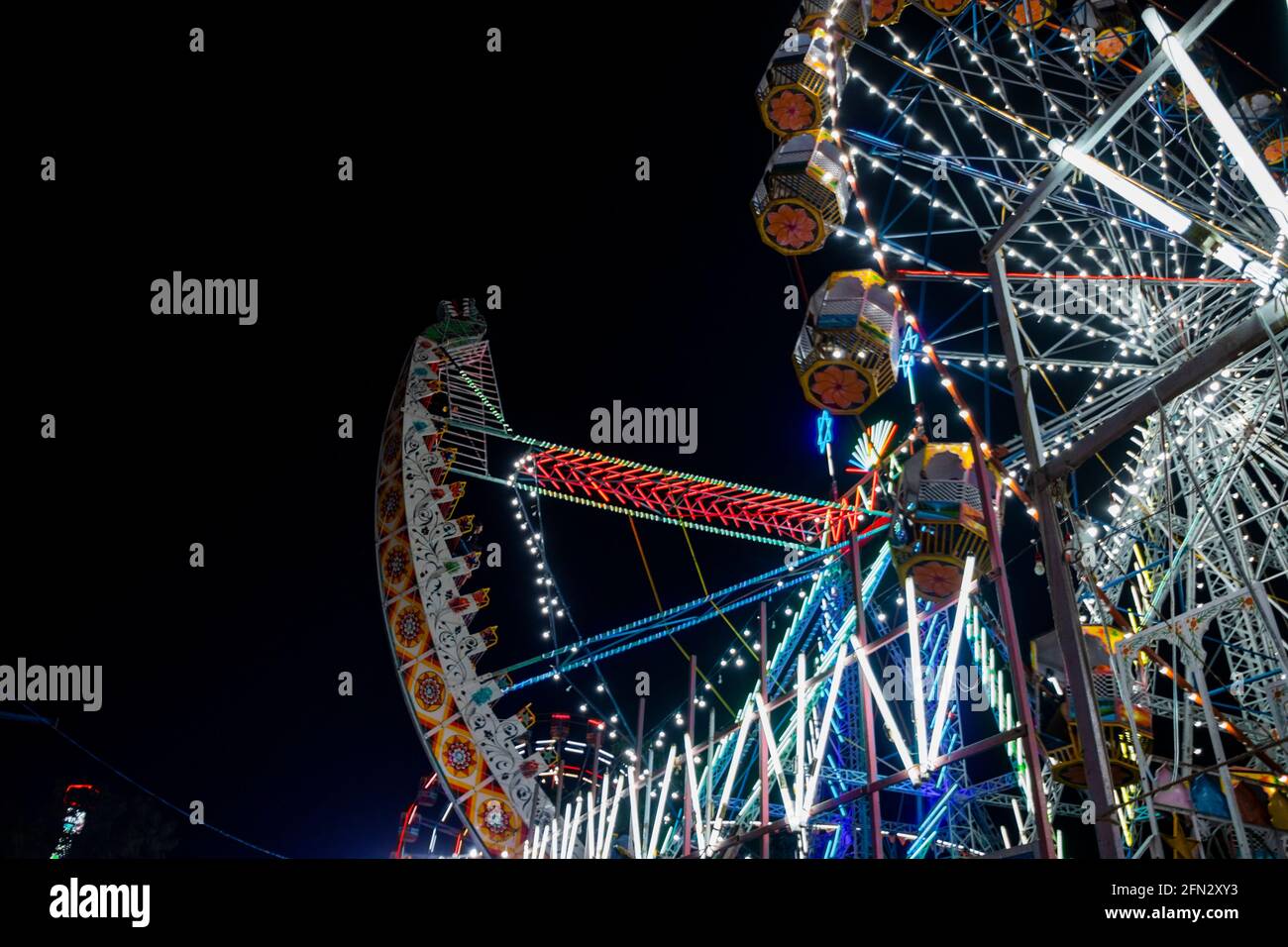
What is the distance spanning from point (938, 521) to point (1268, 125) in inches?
266

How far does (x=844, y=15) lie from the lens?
12.4m

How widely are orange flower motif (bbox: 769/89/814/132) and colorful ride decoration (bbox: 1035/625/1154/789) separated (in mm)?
6377

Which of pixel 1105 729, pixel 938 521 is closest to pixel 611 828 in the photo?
pixel 1105 729

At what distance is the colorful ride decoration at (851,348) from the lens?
1034 centimetres

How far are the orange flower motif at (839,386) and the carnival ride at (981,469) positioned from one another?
29mm

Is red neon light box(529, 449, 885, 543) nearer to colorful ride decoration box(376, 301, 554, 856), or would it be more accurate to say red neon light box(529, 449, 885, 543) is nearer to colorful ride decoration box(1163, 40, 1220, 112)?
colorful ride decoration box(376, 301, 554, 856)

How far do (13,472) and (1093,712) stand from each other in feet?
67.9

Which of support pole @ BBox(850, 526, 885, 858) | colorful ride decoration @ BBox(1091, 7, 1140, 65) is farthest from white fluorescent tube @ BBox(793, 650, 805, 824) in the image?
colorful ride decoration @ BBox(1091, 7, 1140, 65)

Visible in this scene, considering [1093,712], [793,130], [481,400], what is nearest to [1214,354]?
[1093,712]

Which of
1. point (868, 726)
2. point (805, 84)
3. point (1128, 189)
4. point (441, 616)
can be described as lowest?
point (868, 726)

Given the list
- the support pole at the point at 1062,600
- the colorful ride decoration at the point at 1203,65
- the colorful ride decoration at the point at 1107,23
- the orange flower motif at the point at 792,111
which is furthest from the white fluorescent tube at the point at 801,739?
the colorful ride decoration at the point at 1107,23

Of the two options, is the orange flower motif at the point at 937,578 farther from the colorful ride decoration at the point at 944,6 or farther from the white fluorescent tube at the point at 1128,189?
the colorful ride decoration at the point at 944,6

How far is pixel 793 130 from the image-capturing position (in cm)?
1195

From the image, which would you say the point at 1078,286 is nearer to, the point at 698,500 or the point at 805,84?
the point at 805,84
